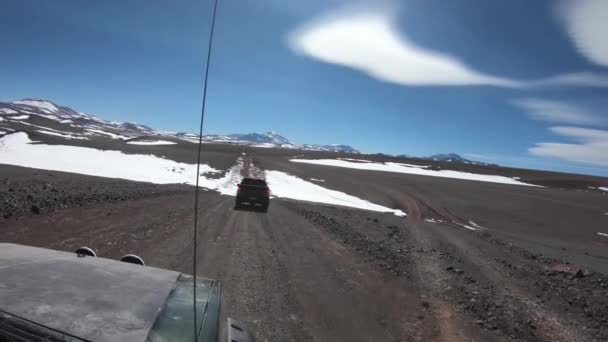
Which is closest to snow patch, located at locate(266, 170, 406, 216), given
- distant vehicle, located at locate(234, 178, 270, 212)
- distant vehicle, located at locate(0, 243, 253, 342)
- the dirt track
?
distant vehicle, located at locate(234, 178, 270, 212)

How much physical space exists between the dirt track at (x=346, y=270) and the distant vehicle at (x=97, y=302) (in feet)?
1.63

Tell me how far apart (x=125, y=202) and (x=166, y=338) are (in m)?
16.4

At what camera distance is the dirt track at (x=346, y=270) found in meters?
6.93

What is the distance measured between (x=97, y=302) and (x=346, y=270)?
836cm

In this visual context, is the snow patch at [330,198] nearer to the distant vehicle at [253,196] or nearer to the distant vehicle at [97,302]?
the distant vehicle at [253,196]

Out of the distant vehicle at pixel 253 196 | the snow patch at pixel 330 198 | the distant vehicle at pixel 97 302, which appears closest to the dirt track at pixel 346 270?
the distant vehicle at pixel 97 302

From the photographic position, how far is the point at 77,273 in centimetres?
255

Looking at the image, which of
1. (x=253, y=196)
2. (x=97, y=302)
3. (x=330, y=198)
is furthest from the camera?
(x=330, y=198)

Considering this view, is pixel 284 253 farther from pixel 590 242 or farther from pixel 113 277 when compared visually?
pixel 590 242

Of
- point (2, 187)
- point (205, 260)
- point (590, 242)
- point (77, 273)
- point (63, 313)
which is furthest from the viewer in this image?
point (590, 242)

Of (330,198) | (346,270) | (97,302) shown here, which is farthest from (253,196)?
(97,302)

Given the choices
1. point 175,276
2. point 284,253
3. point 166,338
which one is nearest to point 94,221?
point 284,253

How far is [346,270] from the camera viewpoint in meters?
9.95

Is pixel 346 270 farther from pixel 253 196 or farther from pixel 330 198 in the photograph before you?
pixel 330 198
